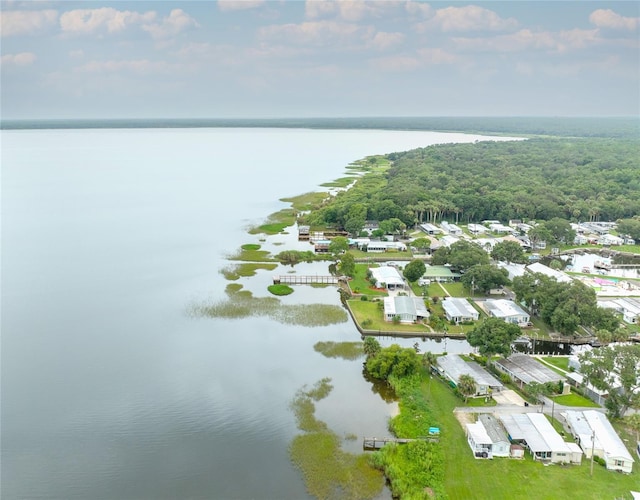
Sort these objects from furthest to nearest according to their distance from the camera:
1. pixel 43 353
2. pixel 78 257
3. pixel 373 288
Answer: pixel 78 257
pixel 373 288
pixel 43 353

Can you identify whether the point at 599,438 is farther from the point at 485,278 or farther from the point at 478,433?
the point at 485,278

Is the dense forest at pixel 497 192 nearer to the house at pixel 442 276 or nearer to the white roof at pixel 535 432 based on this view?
the house at pixel 442 276

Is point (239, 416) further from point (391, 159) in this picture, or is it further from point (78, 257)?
point (391, 159)

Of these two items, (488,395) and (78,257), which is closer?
(488,395)

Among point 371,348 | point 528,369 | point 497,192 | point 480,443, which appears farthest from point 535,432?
point 497,192

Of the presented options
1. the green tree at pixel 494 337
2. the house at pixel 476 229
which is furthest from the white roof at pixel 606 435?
the house at pixel 476 229

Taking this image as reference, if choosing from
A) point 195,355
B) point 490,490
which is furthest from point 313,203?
point 490,490
